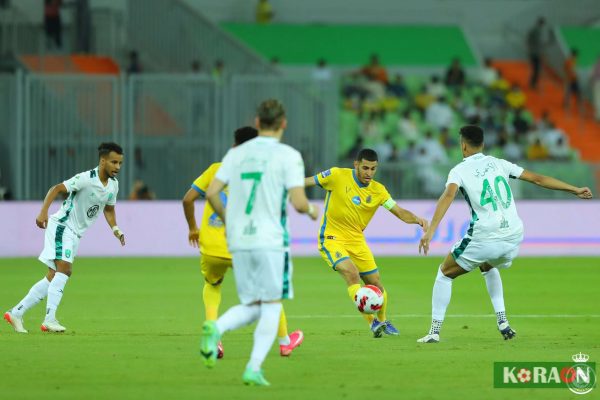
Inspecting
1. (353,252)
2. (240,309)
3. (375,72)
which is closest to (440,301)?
(353,252)

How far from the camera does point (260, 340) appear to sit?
28.5 ft

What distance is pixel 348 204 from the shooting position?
1279 centimetres

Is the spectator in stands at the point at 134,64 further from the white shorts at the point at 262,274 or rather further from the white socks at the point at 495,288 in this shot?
the white shorts at the point at 262,274

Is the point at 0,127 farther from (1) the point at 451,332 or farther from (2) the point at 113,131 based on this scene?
(1) the point at 451,332

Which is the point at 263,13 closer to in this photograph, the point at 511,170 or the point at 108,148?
the point at 108,148

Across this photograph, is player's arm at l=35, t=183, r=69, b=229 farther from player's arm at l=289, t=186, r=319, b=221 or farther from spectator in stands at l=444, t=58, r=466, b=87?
spectator in stands at l=444, t=58, r=466, b=87

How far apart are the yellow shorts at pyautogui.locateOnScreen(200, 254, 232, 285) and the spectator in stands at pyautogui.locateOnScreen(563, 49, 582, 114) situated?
26.6 metres

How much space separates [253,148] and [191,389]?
1.75 metres

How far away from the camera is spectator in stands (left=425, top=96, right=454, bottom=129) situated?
3203cm

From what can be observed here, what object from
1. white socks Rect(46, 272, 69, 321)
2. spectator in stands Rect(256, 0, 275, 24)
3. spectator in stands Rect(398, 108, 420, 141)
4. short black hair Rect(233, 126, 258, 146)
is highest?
spectator in stands Rect(256, 0, 275, 24)

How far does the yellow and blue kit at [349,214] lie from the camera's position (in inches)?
500

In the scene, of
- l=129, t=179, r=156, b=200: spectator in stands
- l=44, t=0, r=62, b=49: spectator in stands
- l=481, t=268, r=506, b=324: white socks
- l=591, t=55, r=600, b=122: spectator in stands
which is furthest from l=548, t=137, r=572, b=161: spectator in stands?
l=481, t=268, r=506, b=324: white socks

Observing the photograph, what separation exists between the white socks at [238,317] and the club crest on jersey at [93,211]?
158 inches

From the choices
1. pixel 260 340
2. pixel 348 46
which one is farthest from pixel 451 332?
pixel 348 46
